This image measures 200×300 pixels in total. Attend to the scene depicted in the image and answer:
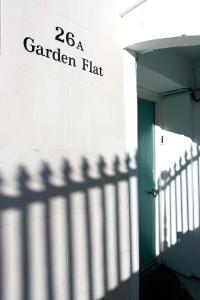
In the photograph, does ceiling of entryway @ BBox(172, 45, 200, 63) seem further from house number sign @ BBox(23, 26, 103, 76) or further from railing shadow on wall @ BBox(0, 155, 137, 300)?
railing shadow on wall @ BBox(0, 155, 137, 300)

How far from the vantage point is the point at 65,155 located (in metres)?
1.36

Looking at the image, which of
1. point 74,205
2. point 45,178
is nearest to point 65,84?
point 45,178

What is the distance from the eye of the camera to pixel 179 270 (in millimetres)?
2961

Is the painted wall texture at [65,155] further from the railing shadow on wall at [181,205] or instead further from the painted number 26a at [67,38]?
the railing shadow on wall at [181,205]

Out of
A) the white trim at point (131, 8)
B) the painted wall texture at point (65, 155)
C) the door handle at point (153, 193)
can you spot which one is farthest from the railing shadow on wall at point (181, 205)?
the white trim at point (131, 8)

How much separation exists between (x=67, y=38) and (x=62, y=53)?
0.10 metres

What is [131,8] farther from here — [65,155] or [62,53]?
[65,155]

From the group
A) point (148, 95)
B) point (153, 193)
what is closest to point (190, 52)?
point (148, 95)

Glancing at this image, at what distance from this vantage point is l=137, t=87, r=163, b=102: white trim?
286 cm

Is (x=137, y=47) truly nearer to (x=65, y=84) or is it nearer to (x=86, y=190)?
(x=65, y=84)

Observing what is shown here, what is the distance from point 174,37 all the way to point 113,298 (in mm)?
1787

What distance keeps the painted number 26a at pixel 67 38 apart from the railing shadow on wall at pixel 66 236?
0.67 metres

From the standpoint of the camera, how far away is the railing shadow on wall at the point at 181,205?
288 centimetres

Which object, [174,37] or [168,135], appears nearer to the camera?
[174,37]
